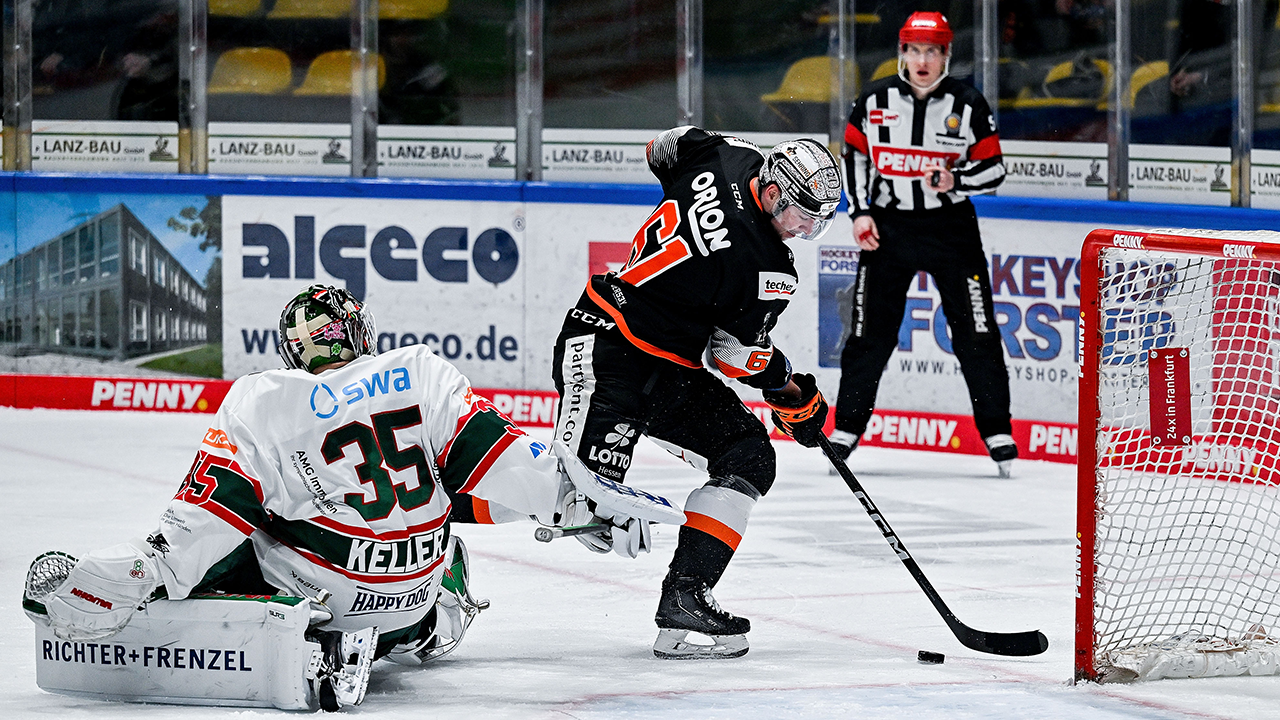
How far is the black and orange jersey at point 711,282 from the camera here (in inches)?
160

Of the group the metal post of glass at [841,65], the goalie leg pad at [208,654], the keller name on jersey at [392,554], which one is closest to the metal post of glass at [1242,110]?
the metal post of glass at [841,65]

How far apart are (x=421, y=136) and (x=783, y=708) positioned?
213 inches

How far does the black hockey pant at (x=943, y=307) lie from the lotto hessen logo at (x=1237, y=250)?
3.22 m

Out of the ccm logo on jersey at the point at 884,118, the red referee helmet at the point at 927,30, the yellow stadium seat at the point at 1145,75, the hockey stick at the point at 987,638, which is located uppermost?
the red referee helmet at the point at 927,30

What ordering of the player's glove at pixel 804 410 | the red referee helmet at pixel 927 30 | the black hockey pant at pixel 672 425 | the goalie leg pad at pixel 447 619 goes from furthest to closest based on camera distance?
the red referee helmet at pixel 927 30, the player's glove at pixel 804 410, the black hockey pant at pixel 672 425, the goalie leg pad at pixel 447 619

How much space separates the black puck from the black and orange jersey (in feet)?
2.27

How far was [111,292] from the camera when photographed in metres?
8.34

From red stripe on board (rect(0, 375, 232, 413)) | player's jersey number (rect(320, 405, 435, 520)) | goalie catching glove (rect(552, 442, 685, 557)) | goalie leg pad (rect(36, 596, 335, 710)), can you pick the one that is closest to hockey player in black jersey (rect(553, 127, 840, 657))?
goalie catching glove (rect(552, 442, 685, 557))

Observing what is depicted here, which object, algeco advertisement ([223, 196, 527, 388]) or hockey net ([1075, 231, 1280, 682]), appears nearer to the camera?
hockey net ([1075, 231, 1280, 682])

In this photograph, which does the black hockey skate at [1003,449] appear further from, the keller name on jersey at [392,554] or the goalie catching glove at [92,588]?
the goalie catching glove at [92,588]

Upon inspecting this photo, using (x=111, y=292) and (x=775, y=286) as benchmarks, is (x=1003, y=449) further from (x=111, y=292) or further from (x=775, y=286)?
(x=111, y=292)

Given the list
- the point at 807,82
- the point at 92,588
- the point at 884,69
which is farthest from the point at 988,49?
the point at 92,588

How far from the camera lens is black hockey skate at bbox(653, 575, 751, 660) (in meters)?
4.07

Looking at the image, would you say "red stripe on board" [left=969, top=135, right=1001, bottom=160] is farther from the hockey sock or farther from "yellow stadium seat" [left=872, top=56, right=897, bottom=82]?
the hockey sock
